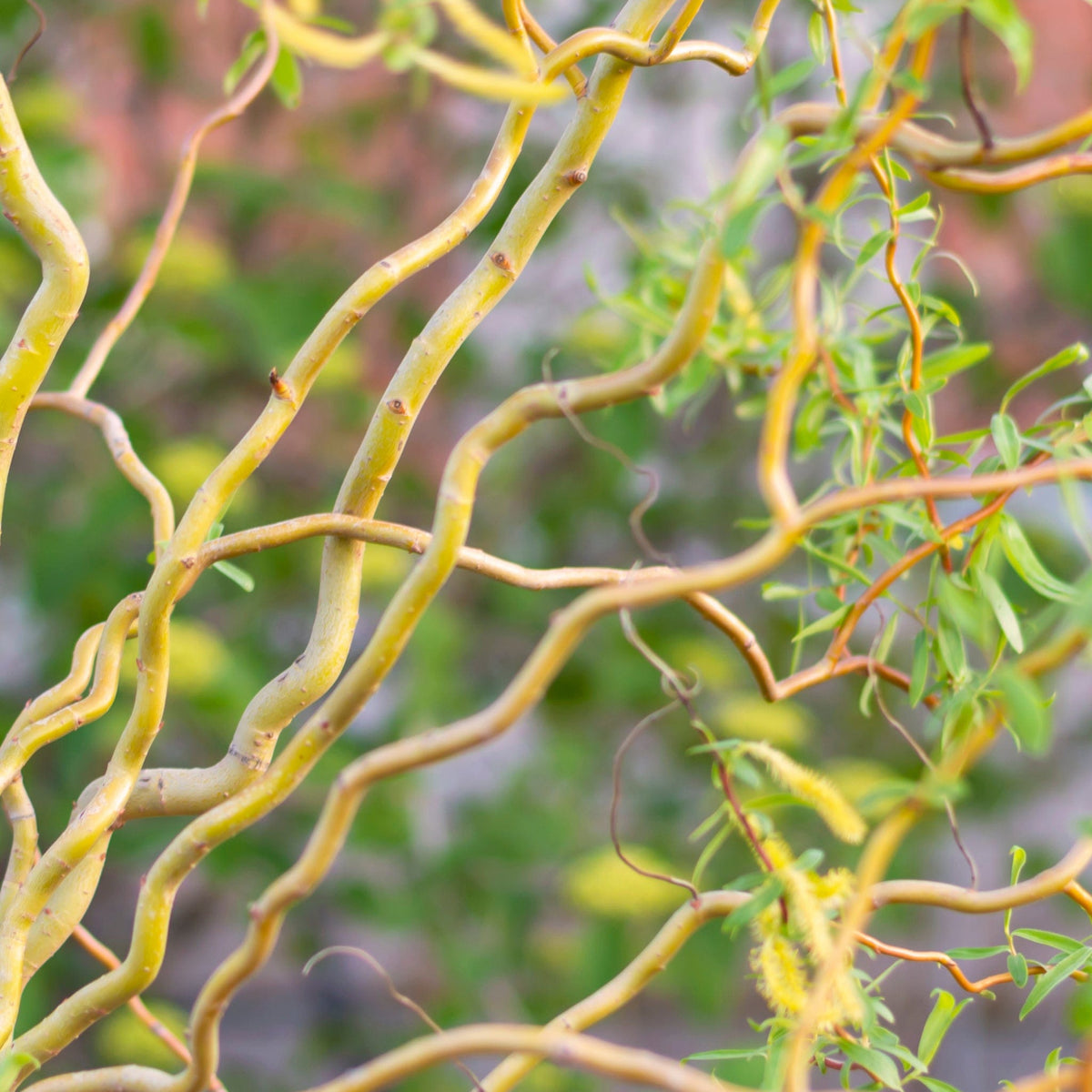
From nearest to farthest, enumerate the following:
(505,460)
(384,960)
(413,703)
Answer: (413,703) < (505,460) < (384,960)

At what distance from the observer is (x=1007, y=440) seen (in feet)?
0.88

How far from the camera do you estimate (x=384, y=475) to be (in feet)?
0.85

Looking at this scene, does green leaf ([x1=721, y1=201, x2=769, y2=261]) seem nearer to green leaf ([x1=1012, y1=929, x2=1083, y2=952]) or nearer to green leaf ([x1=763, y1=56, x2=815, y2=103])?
green leaf ([x1=763, y1=56, x2=815, y2=103])

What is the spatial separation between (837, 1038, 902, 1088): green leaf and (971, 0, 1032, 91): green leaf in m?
0.19

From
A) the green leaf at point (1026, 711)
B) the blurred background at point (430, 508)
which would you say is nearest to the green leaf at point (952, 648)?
the green leaf at point (1026, 711)

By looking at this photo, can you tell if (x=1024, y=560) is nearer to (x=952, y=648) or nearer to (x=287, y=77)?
(x=952, y=648)

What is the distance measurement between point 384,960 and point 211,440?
29.5 inches

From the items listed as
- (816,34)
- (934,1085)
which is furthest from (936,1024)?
(816,34)

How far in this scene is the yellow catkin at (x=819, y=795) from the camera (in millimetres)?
199

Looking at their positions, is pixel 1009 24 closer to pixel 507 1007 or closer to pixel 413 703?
pixel 413 703

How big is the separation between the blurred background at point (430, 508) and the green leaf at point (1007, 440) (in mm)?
577

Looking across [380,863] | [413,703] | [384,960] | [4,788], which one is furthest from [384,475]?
[384,960]

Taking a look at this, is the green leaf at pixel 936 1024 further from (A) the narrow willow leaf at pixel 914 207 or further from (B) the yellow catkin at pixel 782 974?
(A) the narrow willow leaf at pixel 914 207

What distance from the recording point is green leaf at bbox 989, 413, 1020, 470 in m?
0.26
